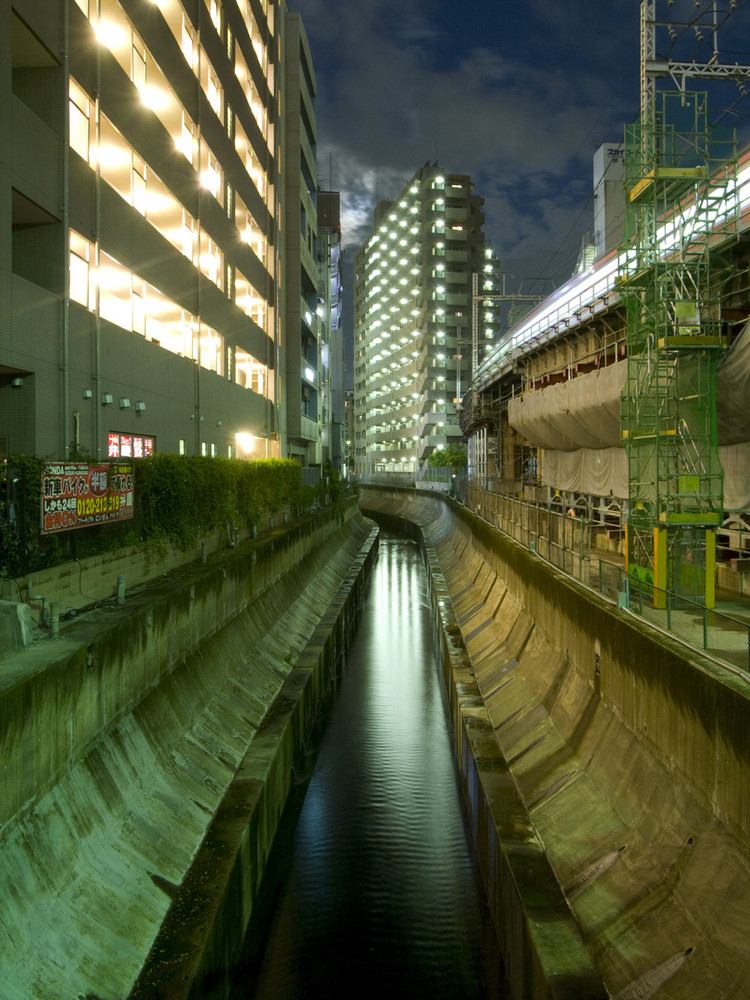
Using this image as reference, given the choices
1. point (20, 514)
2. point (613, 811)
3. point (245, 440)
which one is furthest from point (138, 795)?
point (245, 440)

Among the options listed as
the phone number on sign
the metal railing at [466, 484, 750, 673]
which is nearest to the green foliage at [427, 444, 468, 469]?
the metal railing at [466, 484, 750, 673]

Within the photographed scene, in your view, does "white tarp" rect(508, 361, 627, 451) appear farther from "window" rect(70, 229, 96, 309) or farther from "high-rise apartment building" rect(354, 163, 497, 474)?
"high-rise apartment building" rect(354, 163, 497, 474)

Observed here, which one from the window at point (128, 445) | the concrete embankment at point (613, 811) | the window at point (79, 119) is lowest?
the concrete embankment at point (613, 811)

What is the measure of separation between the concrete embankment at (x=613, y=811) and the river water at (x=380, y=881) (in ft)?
1.65

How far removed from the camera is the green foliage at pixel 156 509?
8391mm

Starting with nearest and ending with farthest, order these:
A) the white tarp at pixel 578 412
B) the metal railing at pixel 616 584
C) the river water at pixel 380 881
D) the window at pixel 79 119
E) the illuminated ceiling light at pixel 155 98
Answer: the metal railing at pixel 616 584, the river water at pixel 380 881, the window at pixel 79 119, the white tarp at pixel 578 412, the illuminated ceiling light at pixel 155 98

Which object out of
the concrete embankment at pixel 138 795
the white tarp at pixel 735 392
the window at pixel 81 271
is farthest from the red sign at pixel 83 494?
the white tarp at pixel 735 392

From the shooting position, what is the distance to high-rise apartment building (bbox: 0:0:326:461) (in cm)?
1366

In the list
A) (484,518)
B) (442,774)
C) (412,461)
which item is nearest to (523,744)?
(442,774)

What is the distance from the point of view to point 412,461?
4099 inches

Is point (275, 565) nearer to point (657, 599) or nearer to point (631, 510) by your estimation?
point (631, 510)

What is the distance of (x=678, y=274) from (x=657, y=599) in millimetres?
6287

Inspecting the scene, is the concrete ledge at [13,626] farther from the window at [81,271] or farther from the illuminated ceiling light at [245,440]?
the illuminated ceiling light at [245,440]

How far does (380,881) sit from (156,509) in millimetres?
6963
